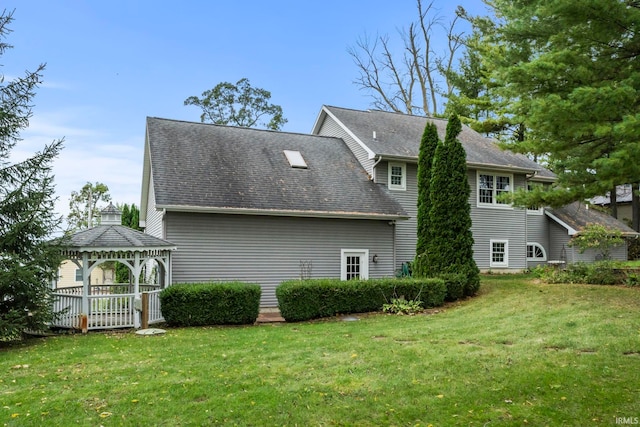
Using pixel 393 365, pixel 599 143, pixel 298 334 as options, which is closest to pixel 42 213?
pixel 298 334

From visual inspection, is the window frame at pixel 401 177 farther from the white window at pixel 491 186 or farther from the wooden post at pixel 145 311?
the wooden post at pixel 145 311

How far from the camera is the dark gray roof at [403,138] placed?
1736cm

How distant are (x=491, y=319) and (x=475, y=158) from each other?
31.7 feet

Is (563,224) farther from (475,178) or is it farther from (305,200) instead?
(305,200)

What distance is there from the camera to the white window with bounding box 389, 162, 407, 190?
1689cm

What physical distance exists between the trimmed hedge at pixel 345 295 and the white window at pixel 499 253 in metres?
6.83

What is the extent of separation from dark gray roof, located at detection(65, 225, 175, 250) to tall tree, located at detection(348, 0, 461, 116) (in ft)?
71.6

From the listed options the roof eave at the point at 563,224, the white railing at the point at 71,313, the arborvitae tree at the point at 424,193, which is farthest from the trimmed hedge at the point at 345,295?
the roof eave at the point at 563,224

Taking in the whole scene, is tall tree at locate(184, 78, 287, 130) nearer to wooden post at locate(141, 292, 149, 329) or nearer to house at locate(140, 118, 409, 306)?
house at locate(140, 118, 409, 306)

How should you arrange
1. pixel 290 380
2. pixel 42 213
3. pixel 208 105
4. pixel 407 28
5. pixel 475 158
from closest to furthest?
pixel 290 380
pixel 42 213
pixel 475 158
pixel 407 28
pixel 208 105

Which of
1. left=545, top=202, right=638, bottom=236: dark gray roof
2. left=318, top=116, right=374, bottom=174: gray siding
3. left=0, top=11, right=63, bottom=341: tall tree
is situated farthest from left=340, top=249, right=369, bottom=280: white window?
left=545, top=202, right=638, bottom=236: dark gray roof

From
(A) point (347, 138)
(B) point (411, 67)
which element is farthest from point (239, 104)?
(A) point (347, 138)

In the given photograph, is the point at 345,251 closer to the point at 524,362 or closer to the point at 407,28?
the point at 524,362

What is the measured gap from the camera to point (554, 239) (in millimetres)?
20766
